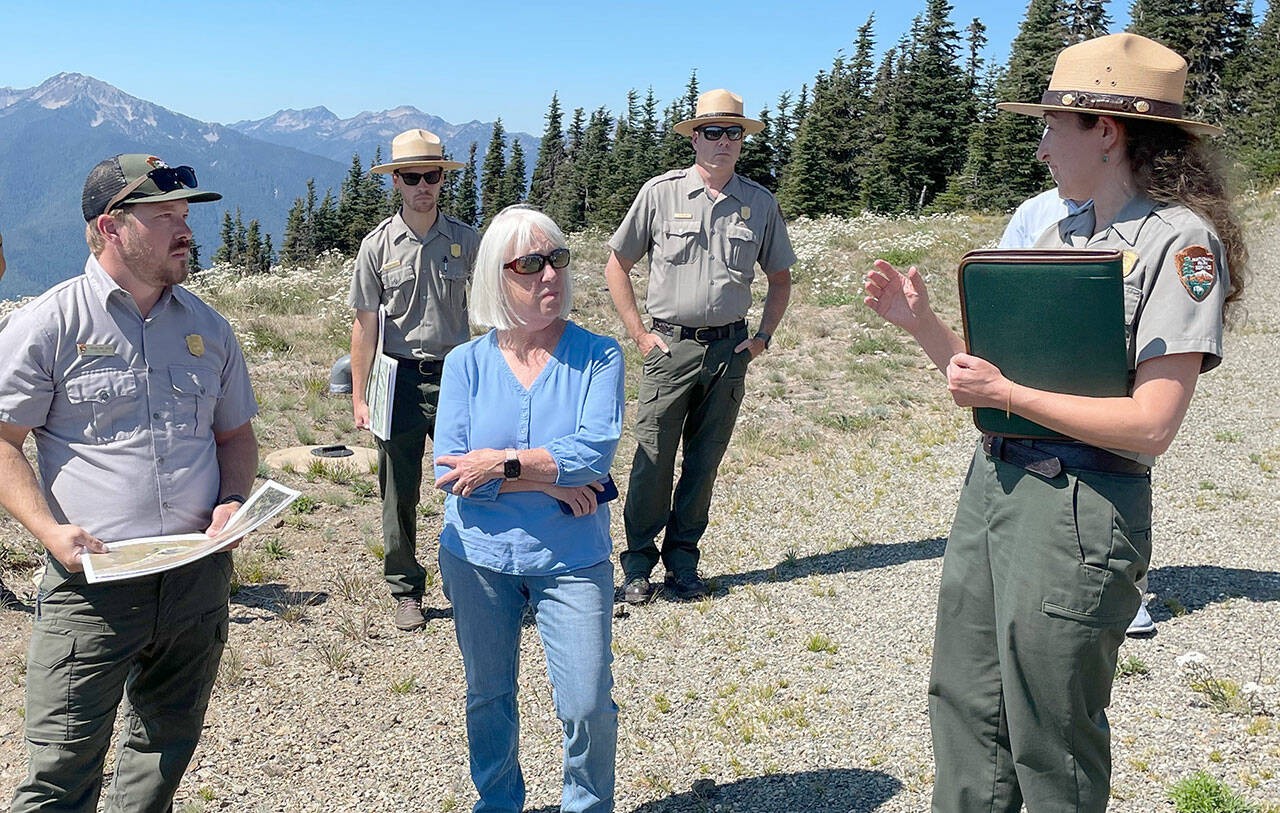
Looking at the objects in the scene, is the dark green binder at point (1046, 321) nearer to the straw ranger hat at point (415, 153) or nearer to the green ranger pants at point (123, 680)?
the green ranger pants at point (123, 680)

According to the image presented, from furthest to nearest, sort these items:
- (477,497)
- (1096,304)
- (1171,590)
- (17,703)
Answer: (1171,590) < (17,703) < (477,497) < (1096,304)

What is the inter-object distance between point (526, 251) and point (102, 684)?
1.80 meters

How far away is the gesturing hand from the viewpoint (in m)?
2.79

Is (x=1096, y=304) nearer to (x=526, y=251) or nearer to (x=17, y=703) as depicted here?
(x=526, y=251)

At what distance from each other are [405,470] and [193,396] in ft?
7.73

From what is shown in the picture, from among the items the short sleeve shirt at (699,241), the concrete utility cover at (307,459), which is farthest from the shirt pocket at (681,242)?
the concrete utility cover at (307,459)

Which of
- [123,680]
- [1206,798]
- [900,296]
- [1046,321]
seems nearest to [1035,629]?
[1046,321]

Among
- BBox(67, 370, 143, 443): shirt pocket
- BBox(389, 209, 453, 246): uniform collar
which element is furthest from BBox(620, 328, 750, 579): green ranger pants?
BBox(67, 370, 143, 443): shirt pocket

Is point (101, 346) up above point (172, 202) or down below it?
below

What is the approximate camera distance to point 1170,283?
7.29 ft

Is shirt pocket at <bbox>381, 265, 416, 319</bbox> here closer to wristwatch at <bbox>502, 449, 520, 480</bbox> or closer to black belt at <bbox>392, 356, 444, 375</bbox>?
black belt at <bbox>392, 356, 444, 375</bbox>

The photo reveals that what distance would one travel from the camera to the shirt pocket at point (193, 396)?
9.43ft

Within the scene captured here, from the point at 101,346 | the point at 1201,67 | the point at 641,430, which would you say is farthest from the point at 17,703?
the point at 1201,67

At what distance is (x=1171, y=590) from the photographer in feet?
17.6
